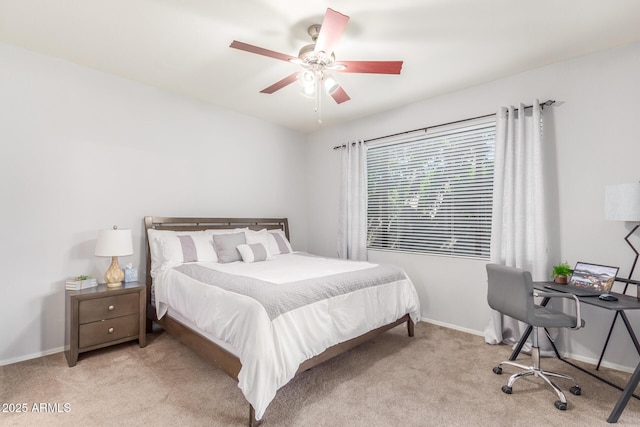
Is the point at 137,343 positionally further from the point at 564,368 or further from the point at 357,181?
the point at 564,368

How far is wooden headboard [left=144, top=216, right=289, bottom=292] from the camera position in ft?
11.4

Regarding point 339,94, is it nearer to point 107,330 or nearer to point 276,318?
point 276,318

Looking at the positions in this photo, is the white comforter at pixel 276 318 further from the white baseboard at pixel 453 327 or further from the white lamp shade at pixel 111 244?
the white baseboard at pixel 453 327

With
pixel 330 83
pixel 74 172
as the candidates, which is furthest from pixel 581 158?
pixel 74 172

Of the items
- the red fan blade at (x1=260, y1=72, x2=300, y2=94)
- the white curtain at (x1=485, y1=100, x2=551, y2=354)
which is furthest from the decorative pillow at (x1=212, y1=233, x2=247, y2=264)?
the white curtain at (x1=485, y1=100, x2=551, y2=354)

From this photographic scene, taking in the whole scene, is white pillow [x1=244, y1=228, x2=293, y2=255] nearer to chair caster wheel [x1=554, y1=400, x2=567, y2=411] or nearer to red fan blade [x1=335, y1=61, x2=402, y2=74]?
red fan blade [x1=335, y1=61, x2=402, y2=74]

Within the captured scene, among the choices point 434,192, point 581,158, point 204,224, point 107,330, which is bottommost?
point 107,330

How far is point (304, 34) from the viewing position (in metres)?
2.53

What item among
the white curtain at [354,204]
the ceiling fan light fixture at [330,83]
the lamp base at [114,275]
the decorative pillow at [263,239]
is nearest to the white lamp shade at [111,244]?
the lamp base at [114,275]

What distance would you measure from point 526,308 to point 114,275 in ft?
11.4

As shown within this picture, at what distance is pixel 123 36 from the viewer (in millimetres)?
2586

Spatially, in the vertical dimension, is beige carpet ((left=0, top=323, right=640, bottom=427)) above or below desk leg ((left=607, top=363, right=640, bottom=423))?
below

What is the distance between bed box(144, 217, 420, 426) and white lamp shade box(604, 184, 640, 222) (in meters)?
1.73

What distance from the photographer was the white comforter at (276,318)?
1.87 metres
